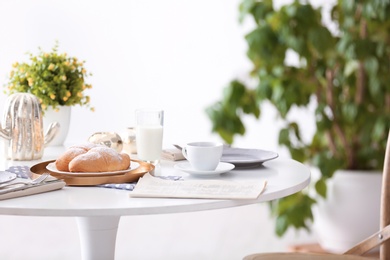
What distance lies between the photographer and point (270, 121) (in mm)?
4328

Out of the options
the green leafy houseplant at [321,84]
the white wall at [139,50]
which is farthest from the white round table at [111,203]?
the white wall at [139,50]

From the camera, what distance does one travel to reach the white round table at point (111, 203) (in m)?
1.43

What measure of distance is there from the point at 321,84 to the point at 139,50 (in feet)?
3.81

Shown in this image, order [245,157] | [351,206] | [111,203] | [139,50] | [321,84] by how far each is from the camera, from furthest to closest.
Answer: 1. [139,50]
2. [321,84]
3. [351,206]
4. [245,157]
5. [111,203]

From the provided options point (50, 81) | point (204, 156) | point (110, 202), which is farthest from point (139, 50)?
point (110, 202)

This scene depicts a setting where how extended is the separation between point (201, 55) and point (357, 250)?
2.46 metres

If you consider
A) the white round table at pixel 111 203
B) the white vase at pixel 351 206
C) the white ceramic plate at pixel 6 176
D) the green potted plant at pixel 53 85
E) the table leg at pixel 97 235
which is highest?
the green potted plant at pixel 53 85

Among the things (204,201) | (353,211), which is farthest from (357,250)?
(353,211)

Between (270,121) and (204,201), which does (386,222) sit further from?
(270,121)

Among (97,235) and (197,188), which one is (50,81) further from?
(197,188)

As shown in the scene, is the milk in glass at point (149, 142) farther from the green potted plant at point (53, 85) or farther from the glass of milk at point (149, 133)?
the green potted plant at point (53, 85)

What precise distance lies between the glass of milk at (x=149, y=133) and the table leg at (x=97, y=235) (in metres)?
0.19

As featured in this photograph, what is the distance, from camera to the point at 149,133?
186 centimetres

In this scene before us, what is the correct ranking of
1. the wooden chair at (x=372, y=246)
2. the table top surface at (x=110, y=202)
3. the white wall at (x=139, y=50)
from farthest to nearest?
the white wall at (x=139, y=50) → the wooden chair at (x=372, y=246) → the table top surface at (x=110, y=202)
